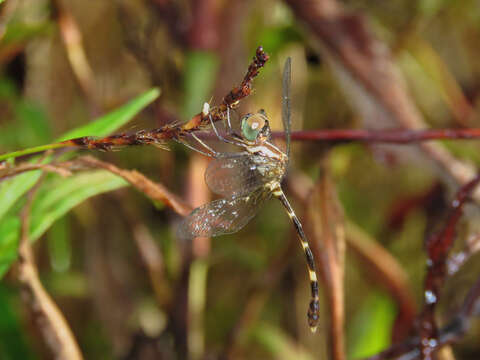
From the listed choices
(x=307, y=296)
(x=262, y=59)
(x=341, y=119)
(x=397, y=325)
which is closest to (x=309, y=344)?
(x=307, y=296)

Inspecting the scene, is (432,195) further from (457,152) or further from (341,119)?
(341,119)

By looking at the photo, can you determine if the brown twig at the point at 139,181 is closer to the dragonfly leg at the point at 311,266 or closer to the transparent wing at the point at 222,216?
the transparent wing at the point at 222,216

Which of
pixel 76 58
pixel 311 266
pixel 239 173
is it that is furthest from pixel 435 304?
pixel 76 58

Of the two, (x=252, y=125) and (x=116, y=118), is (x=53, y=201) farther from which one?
(x=252, y=125)

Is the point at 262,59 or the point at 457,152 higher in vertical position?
the point at 457,152

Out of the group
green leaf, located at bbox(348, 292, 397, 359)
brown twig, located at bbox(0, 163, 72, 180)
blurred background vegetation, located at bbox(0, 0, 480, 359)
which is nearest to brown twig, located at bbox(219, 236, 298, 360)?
blurred background vegetation, located at bbox(0, 0, 480, 359)

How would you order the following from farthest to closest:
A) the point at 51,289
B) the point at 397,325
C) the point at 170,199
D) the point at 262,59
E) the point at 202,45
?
the point at 51,289 < the point at 202,45 < the point at 397,325 < the point at 170,199 < the point at 262,59

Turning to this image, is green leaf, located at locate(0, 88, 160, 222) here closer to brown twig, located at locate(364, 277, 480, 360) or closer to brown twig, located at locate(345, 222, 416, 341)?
brown twig, located at locate(364, 277, 480, 360)
